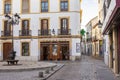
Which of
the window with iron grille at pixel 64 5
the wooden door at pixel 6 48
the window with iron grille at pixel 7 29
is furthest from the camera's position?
the wooden door at pixel 6 48

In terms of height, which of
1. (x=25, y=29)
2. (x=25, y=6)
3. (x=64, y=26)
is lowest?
(x=25, y=29)

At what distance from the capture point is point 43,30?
4306 cm

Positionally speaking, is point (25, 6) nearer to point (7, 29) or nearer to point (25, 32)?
point (25, 32)

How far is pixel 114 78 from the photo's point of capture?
17.6 m

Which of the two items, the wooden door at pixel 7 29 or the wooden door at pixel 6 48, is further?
the wooden door at pixel 6 48

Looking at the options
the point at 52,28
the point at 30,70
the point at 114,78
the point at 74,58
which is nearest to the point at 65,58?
the point at 74,58

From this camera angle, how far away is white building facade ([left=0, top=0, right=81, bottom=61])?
42125 millimetres

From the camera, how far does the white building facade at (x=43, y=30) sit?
42125 millimetres

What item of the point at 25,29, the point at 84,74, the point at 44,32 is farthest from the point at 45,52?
the point at 84,74

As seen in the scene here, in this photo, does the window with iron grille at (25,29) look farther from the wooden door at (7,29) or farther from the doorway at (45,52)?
the doorway at (45,52)

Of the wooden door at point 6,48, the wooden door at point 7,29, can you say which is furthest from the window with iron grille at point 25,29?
the wooden door at point 6,48

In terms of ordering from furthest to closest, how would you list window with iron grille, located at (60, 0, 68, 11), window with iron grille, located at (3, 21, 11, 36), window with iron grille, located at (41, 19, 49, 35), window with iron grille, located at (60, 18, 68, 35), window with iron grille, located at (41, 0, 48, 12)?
window with iron grille, located at (3, 21, 11, 36) < window with iron grille, located at (41, 0, 48, 12) < window with iron grille, located at (41, 19, 49, 35) < window with iron grille, located at (60, 0, 68, 11) < window with iron grille, located at (60, 18, 68, 35)

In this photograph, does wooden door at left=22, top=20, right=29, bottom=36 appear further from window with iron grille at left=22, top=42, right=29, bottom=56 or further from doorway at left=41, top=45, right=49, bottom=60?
doorway at left=41, top=45, right=49, bottom=60

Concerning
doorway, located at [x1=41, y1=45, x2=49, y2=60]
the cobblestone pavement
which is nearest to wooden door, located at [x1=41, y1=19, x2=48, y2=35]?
doorway, located at [x1=41, y1=45, x2=49, y2=60]
